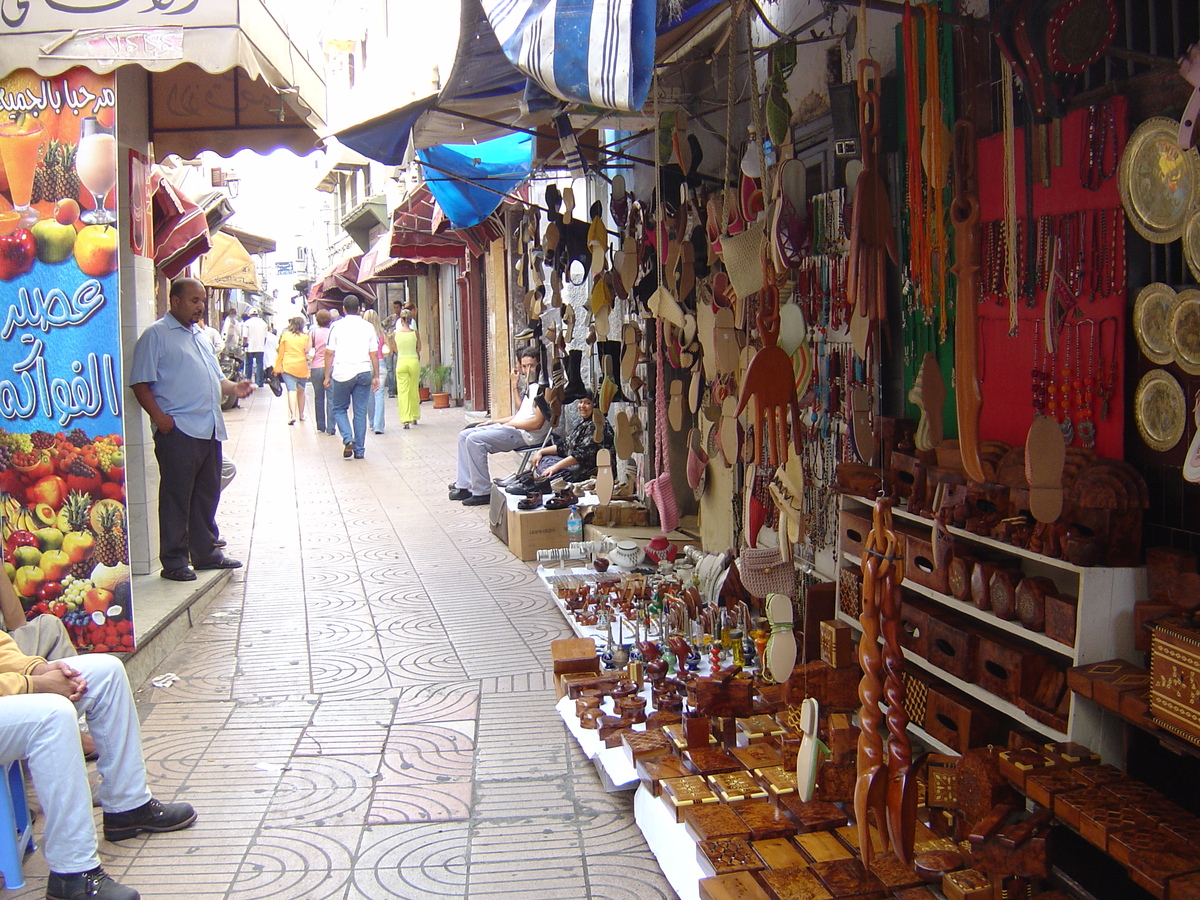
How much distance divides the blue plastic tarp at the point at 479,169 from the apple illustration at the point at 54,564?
311 centimetres

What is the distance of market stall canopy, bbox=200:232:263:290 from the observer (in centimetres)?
1605

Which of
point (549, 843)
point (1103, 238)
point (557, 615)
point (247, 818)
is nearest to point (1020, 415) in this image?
point (1103, 238)

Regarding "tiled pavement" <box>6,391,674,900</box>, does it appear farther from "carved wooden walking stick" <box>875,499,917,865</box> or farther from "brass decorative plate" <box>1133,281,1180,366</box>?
"brass decorative plate" <box>1133,281,1180,366</box>

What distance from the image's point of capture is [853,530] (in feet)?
10.5

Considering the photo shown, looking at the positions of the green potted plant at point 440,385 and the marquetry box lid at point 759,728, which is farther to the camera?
the green potted plant at point 440,385

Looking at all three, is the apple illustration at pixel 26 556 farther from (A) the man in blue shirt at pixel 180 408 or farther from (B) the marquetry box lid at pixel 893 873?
(B) the marquetry box lid at pixel 893 873

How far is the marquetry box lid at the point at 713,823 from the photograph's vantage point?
98.6 inches

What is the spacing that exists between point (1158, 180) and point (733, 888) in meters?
1.77

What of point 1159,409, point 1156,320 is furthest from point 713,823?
point 1156,320

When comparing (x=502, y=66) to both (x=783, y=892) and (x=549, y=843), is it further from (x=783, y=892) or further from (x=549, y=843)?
(x=783, y=892)

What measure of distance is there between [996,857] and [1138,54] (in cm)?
167

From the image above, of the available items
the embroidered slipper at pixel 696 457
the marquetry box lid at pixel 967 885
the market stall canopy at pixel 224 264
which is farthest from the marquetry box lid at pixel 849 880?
the market stall canopy at pixel 224 264

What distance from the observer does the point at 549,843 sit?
2906 mm

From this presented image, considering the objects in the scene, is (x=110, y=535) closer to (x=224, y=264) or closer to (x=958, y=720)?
(x=958, y=720)
